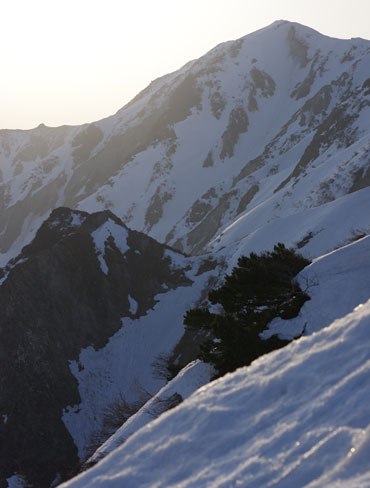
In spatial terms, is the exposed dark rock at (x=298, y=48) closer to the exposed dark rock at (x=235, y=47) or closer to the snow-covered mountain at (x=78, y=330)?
the exposed dark rock at (x=235, y=47)

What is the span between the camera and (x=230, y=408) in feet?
25.2

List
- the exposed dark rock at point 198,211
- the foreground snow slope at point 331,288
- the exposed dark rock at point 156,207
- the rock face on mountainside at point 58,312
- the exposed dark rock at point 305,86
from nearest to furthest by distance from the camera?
the foreground snow slope at point 331,288 < the rock face on mountainside at point 58,312 < the exposed dark rock at point 198,211 < the exposed dark rock at point 156,207 < the exposed dark rock at point 305,86

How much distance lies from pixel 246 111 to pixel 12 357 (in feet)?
415

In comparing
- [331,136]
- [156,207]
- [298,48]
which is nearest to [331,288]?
[331,136]

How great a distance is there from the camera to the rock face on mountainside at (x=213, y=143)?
107m

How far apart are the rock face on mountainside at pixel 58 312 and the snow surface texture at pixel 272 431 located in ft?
97.5

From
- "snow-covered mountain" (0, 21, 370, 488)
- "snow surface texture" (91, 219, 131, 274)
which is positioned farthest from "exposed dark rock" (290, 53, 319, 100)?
"snow surface texture" (91, 219, 131, 274)

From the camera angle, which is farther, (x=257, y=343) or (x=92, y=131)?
(x=92, y=131)

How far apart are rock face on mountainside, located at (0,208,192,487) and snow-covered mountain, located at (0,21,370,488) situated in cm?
14

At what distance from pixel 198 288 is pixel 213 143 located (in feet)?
328

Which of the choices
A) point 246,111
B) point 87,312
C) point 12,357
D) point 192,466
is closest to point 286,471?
point 192,466

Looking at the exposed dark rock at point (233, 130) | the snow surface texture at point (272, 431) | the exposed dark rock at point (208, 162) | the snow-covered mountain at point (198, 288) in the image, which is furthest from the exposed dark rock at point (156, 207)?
the snow surface texture at point (272, 431)

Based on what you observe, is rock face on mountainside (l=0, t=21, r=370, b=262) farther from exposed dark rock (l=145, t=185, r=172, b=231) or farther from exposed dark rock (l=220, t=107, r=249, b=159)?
exposed dark rock (l=220, t=107, r=249, b=159)

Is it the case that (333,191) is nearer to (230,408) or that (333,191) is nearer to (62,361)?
(62,361)
